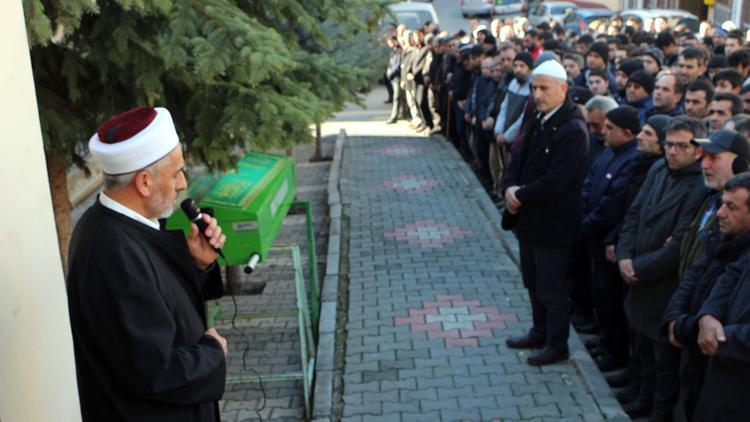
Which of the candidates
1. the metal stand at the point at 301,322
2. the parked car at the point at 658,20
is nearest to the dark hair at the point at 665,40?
the parked car at the point at 658,20

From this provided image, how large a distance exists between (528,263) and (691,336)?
1.93 metres

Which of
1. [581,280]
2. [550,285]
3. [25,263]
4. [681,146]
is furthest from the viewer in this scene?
[581,280]

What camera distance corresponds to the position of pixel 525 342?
6367mm

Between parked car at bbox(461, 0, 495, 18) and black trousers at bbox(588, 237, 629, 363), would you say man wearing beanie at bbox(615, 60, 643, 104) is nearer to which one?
black trousers at bbox(588, 237, 629, 363)

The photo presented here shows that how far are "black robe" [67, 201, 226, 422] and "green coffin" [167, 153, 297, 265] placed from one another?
210cm

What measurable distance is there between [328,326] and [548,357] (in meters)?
1.86

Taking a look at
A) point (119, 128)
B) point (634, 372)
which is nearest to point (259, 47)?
point (119, 128)

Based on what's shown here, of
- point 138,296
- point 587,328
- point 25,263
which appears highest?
point 25,263

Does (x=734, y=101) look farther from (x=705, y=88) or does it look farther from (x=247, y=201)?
(x=247, y=201)

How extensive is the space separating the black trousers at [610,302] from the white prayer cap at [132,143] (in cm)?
406

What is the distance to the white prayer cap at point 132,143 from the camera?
2.85 meters

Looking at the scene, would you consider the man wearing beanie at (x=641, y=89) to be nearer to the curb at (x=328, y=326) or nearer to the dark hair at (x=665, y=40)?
the curb at (x=328, y=326)

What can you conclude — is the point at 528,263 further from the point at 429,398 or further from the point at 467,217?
the point at 467,217

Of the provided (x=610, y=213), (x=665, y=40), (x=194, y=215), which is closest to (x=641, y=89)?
(x=610, y=213)
